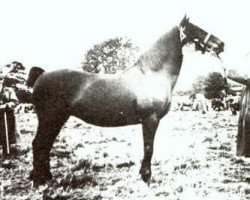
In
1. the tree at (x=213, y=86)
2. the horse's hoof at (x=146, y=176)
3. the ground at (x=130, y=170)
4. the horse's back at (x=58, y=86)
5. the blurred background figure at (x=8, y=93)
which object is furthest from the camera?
the tree at (x=213, y=86)

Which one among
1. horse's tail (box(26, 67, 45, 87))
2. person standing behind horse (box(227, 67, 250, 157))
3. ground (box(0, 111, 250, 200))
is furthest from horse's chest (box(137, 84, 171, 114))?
horse's tail (box(26, 67, 45, 87))

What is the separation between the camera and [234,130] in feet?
48.0

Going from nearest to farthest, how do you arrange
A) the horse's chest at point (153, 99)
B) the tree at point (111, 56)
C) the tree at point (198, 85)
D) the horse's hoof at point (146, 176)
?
the horse's chest at point (153, 99)
the horse's hoof at point (146, 176)
the tree at point (198, 85)
the tree at point (111, 56)

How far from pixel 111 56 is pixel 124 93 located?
34838 mm

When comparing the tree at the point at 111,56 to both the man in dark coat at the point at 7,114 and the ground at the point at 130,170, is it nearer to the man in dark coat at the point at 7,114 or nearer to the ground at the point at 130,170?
the ground at the point at 130,170

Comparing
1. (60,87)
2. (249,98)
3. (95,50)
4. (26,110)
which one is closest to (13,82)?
(60,87)

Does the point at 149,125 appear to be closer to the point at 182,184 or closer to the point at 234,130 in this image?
the point at 182,184

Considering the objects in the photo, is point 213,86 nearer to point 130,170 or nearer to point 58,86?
point 130,170

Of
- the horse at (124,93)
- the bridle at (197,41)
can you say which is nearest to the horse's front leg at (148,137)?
the horse at (124,93)

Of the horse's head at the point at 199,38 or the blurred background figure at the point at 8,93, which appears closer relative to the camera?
the horse's head at the point at 199,38

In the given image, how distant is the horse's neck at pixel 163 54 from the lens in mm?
7113

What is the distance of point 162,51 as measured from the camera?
712 centimetres

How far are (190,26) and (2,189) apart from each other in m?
4.21

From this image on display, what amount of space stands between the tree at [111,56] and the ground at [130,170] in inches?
1062
